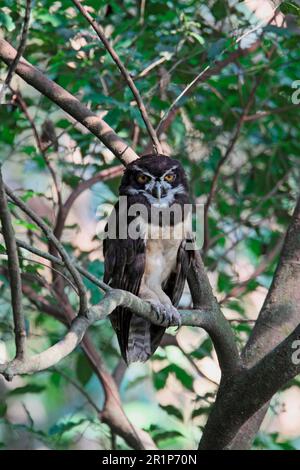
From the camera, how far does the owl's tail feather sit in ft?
13.1

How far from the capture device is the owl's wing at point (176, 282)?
148 inches

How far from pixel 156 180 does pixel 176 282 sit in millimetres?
502

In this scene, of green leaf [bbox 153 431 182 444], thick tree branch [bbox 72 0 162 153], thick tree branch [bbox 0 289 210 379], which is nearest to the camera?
thick tree branch [bbox 0 289 210 379]

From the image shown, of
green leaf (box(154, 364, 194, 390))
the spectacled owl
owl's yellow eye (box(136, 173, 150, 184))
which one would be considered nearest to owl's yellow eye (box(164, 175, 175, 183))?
the spectacled owl

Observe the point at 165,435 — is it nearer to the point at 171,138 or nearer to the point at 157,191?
the point at 157,191

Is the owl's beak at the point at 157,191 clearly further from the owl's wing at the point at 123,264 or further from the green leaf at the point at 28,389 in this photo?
the green leaf at the point at 28,389

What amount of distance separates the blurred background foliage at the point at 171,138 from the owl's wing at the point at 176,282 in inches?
13.2

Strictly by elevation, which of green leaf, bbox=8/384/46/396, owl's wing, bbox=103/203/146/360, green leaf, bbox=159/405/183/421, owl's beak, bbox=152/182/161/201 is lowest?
green leaf, bbox=159/405/183/421

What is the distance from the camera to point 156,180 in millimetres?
3781

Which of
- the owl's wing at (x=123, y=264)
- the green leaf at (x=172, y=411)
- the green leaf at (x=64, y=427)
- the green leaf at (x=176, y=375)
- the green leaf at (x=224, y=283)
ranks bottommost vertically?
the green leaf at (x=64, y=427)

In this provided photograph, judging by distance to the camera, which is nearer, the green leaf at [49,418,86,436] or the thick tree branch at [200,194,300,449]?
the thick tree branch at [200,194,300,449]

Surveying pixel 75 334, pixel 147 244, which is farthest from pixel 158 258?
pixel 75 334

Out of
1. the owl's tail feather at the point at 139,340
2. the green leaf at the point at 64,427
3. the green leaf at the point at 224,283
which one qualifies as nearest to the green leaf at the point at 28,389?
the green leaf at the point at 64,427

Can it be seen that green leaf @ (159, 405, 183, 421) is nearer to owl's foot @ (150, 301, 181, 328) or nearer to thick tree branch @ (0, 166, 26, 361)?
owl's foot @ (150, 301, 181, 328)
